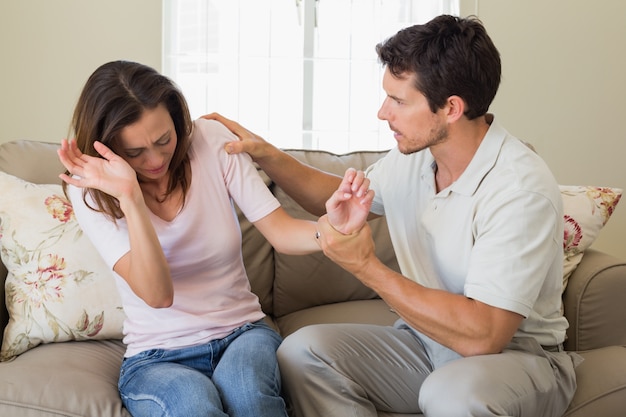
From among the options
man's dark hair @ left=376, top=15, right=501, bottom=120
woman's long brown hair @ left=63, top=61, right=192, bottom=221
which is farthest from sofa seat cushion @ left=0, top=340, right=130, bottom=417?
man's dark hair @ left=376, top=15, right=501, bottom=120

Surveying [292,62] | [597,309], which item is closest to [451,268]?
[597,309]

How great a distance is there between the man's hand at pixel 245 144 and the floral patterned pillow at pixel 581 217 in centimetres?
88

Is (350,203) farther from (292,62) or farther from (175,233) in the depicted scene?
(292,62)

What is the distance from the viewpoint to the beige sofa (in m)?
1.66

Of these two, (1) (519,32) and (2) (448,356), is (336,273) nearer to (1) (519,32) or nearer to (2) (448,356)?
(2) (448,356)

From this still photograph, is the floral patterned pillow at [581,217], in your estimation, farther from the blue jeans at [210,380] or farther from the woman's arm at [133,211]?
the woman's arm at [133,211]

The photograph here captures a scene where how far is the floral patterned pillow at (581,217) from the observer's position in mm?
2211

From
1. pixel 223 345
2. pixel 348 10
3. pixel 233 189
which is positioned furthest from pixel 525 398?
pixel 348 10

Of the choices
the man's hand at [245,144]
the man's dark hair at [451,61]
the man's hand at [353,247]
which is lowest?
the man's hand at [353,247]

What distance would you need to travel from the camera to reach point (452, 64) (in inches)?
69.4

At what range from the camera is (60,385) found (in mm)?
1671

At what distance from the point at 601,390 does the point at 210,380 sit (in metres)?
0.85

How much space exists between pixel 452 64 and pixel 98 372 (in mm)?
1051

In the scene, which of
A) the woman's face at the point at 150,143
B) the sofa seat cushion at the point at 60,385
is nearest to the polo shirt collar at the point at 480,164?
the woman's face at the point at 150,143
